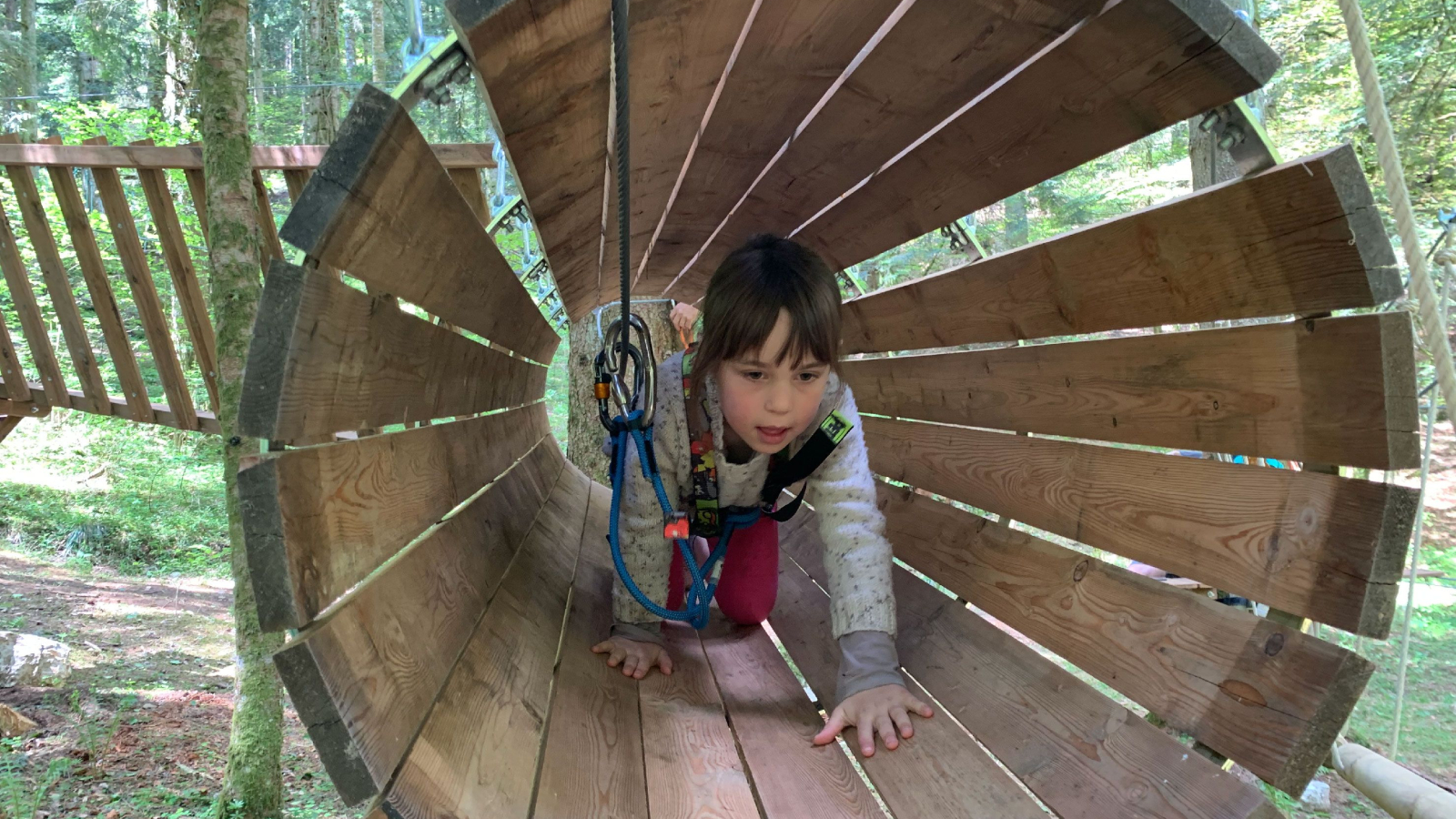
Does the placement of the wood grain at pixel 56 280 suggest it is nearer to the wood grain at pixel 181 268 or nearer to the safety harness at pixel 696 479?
the wood grain at pixel 181 268

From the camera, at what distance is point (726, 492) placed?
2785 mm

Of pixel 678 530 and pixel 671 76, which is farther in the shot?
pixel 678 530

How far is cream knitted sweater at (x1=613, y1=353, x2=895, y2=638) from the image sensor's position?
2.41m

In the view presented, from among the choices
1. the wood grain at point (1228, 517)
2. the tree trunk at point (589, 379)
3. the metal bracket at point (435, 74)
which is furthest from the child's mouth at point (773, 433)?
the tree trunk at point (589, 379)

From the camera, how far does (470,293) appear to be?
2.33 m

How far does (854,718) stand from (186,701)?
4570mm

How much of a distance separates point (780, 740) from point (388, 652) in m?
1.03

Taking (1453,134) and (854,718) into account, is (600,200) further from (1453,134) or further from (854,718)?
(1453,134)

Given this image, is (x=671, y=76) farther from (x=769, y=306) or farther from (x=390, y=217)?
(x=390, y=217)

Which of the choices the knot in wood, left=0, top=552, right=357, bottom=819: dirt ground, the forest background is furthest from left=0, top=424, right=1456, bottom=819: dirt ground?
the knot in wood

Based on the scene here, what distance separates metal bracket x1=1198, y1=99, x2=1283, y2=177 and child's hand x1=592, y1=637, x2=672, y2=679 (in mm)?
1776

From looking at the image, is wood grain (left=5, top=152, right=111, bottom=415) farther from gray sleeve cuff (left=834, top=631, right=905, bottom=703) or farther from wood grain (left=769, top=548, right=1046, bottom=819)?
wood grain (left=769, top=548, right=1046, bottom=819)

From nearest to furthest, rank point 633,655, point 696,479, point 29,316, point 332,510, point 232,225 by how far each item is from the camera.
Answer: point 332,510 → point 633,655 → point 696,479 → point 232,225 → point 29,316

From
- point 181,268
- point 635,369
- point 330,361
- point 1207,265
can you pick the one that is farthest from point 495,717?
point 181,268
